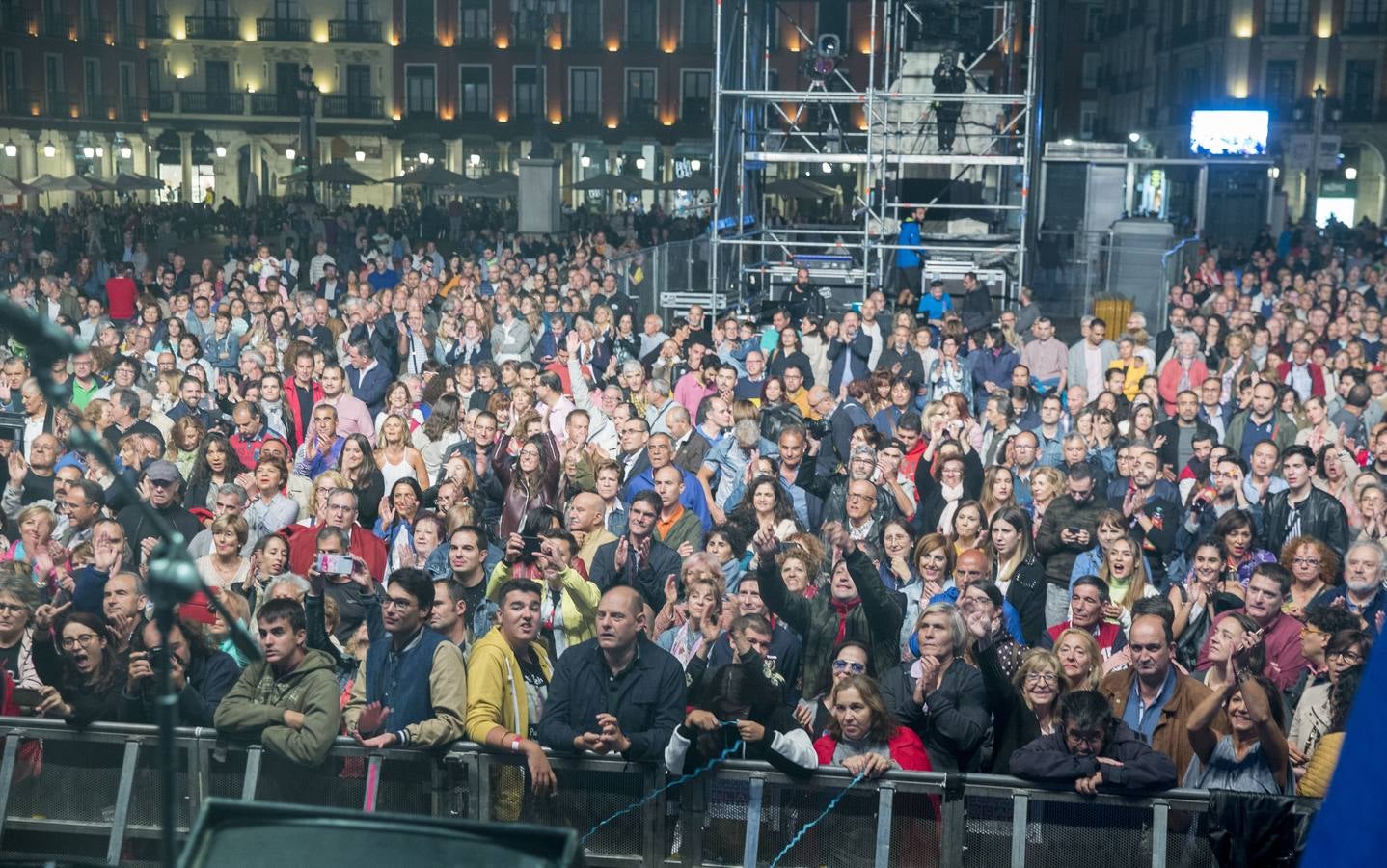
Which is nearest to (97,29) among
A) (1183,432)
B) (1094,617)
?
(1183,432)

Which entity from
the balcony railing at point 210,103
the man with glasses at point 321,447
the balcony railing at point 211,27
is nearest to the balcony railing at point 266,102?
the balcony railing at point 210,103

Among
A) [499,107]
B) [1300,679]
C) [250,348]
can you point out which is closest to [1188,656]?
[1300,679]

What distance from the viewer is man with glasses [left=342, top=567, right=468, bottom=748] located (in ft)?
19.1

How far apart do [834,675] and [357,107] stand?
63.3 meters

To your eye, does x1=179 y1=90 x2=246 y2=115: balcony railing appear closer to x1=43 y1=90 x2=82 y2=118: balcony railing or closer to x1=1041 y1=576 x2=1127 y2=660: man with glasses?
x1=43 y1=90 x2=82 y2=118: balcony railing

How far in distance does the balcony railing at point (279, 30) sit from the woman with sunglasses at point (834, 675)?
64849 millimetres

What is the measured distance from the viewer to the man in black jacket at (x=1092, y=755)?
17.6ft

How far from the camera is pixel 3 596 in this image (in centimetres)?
656

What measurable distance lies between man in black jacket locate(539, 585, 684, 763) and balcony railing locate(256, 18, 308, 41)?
64.7 meters

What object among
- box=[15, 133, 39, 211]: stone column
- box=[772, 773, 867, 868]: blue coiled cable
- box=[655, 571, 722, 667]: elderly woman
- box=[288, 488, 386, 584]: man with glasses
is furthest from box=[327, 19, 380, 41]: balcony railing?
box=[772, 773, 867, 868]: blue coiled cable

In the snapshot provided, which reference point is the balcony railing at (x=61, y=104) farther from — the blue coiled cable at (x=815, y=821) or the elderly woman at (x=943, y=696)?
the blue coiled cable at (x=815, y=821)

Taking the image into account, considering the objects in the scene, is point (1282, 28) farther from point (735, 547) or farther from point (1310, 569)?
point (735, 547)

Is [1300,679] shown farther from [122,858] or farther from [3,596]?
[3,596]

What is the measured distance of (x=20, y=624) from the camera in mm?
6578
